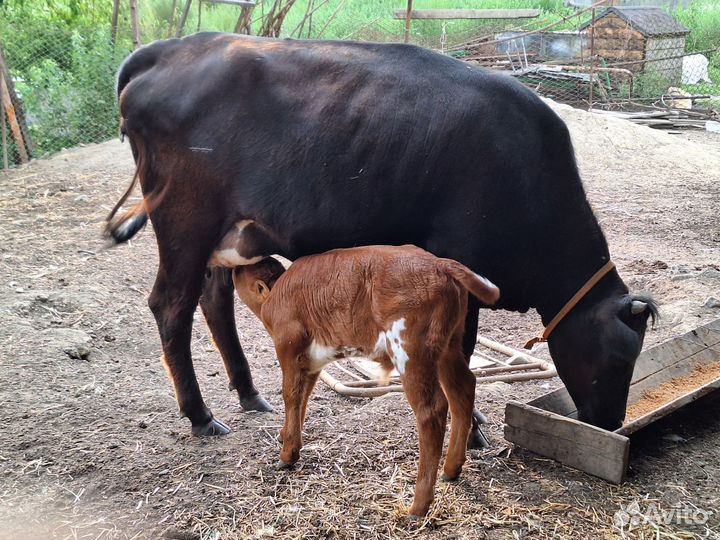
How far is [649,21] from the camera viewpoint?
68.2 ft

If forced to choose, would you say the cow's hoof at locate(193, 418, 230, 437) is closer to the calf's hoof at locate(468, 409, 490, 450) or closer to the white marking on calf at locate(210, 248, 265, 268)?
the white marking on calf at locate(210, 248, 265, 268)

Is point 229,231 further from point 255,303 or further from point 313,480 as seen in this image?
point 313,480

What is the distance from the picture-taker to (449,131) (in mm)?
3822

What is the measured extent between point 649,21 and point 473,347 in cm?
1945

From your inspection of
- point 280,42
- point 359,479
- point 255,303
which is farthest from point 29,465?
point 280,42

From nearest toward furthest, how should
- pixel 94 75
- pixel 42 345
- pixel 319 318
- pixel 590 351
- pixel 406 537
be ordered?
pixel 406 537 < pixel 319 318 < pixel 590 351 < pixel 42 345 < pixel 94 75

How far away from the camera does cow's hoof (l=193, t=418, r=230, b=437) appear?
14.7 ft

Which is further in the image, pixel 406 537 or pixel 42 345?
pixel 42 345

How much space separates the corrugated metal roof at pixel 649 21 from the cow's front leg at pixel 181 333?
1892 cm

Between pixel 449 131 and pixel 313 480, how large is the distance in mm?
1910

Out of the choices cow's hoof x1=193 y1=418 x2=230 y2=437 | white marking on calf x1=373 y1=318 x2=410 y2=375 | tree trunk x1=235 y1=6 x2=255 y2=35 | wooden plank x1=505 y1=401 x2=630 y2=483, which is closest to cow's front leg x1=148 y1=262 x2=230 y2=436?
cow's hoof x1=193 y1=418 x2=230 y2=437

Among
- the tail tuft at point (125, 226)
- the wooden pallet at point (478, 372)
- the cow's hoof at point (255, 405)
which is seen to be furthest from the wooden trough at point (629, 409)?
the tail tuft at point (125, 226)

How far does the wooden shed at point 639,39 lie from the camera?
66.5 feet

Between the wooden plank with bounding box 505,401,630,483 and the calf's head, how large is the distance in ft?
4.78
